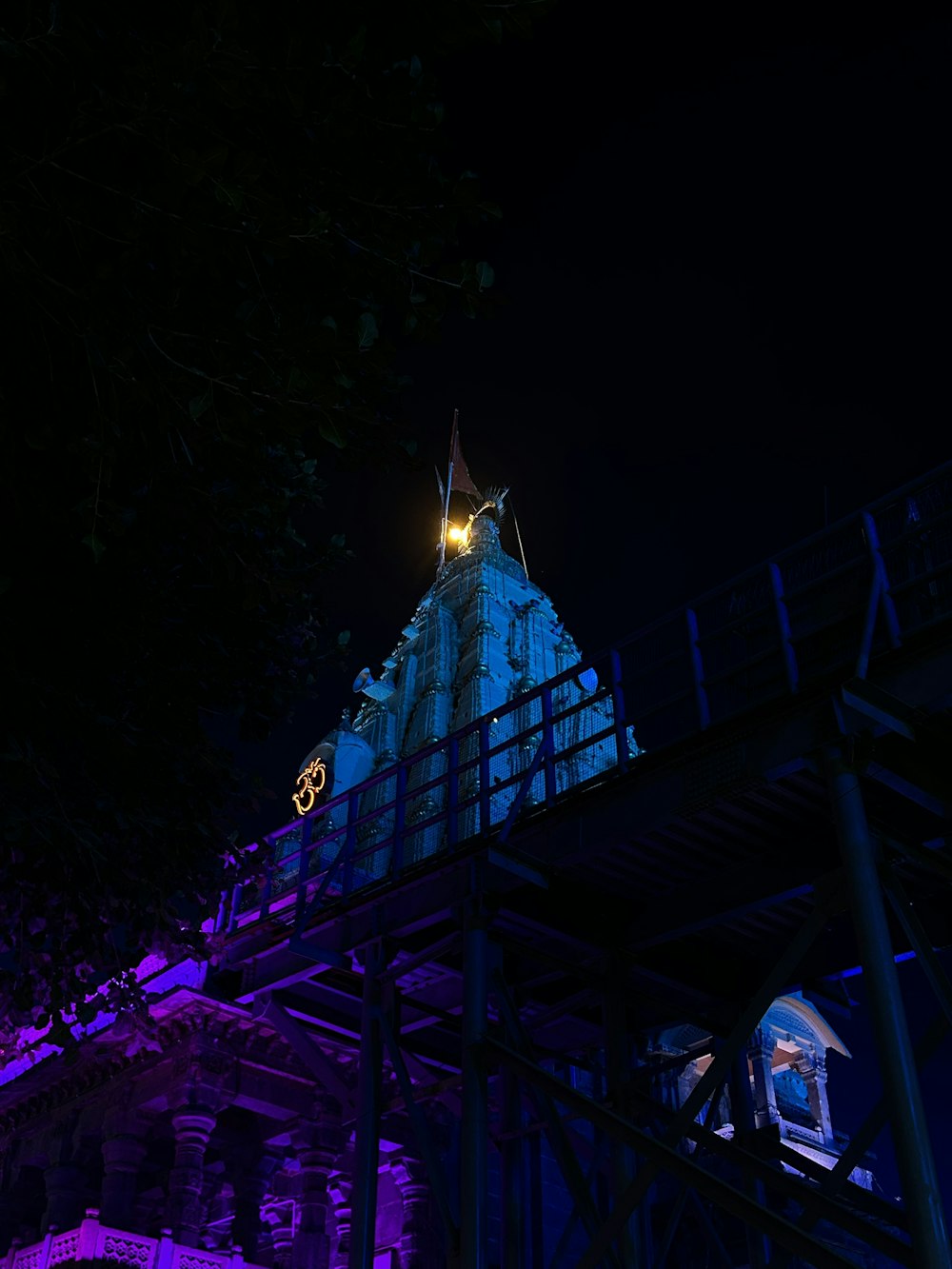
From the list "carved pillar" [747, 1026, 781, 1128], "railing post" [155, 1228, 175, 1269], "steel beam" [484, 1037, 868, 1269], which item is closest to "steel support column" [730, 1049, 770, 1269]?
"steel beam" [484, 1037, 868, 1269]

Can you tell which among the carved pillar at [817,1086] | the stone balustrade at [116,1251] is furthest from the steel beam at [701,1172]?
the carved pillar at [817,1086]

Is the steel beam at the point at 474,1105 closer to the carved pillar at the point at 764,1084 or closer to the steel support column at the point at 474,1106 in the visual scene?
the steel support column at the point at 474,1106

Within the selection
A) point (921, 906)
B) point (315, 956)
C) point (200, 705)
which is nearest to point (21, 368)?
point (200, 705)

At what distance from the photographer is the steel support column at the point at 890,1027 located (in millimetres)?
8398

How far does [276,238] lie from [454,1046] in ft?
40.4

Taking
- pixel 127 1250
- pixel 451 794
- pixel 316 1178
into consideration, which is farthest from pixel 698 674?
pixel 127 1250

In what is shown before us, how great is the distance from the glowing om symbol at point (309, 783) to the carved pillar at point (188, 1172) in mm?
16217

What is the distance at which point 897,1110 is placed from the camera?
889 cm

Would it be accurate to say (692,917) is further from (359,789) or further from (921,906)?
(359,789)

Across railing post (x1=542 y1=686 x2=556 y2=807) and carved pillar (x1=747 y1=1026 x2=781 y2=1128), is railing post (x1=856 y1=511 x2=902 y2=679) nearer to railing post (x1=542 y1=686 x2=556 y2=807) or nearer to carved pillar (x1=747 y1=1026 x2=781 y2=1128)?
railing post (x1=542 y1=686 x2=556 y2=807)

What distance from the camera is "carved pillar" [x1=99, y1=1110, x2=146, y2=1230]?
811 inches

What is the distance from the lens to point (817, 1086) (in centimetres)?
4131

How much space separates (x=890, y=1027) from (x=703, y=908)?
357cm

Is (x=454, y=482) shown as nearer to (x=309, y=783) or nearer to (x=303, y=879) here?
(x=309, y=783)
